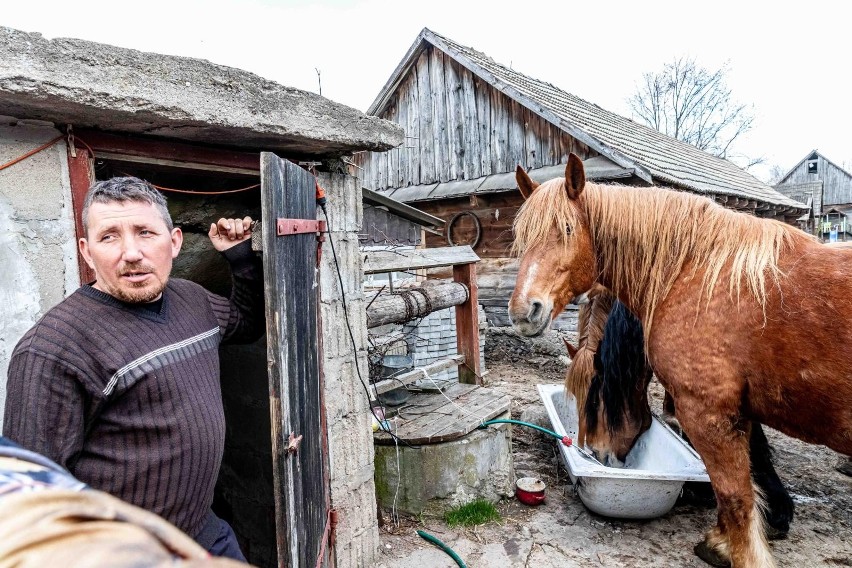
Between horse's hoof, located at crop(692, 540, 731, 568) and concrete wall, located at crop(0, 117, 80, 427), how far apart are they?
12.2ft

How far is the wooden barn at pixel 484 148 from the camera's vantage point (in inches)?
312

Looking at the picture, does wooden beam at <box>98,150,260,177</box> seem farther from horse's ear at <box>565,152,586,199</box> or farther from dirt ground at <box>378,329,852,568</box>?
dirt ground at <box>378,329,852,568</box>

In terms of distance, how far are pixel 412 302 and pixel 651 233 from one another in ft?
6.32

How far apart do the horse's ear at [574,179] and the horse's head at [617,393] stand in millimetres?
1362

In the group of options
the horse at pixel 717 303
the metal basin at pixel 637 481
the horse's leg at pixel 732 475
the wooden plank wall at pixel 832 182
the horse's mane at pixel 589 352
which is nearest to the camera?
the horse at pixel 717 303

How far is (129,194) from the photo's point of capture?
1.46 metres

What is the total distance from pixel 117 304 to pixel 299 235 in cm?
73

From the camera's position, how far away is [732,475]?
2.54 metres

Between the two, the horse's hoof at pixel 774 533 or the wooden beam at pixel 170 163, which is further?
the horse's hoof at pixel 774 533

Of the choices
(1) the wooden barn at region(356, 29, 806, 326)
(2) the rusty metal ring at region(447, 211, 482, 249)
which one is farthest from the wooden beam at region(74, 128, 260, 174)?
(2) the rusty metal ring at region(447, 211, 482, 249)

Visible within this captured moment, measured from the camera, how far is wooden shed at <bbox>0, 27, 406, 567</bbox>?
5.28ft

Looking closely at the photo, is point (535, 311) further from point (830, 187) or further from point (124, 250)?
point (830, 187)

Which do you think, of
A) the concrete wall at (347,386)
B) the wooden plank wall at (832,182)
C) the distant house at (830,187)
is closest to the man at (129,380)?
the concrete wall at (347,386)

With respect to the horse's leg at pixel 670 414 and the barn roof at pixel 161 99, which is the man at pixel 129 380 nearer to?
the barn roof at pixel 161 99
